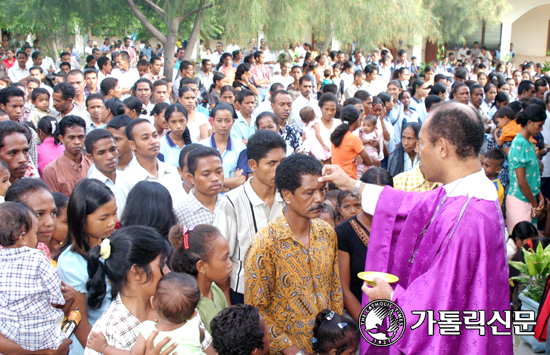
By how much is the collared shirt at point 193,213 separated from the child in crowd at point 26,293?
44.9 inches

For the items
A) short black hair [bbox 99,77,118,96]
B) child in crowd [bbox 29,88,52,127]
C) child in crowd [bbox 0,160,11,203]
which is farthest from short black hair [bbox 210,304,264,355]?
short black hair [bbox 99,77,118,96]

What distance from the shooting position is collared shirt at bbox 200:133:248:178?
5125 mm

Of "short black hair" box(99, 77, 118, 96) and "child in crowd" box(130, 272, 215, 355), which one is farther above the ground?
"short black hair" box(99, 77, 118, 96)

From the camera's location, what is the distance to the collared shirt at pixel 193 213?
3.62 metres

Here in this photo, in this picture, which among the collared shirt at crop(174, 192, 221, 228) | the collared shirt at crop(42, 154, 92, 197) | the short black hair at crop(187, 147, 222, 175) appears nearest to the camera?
the collared shirt at crop(174, 192, 221, 228)

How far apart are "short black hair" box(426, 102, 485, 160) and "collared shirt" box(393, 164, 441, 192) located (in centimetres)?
174

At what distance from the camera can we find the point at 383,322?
2713 mm

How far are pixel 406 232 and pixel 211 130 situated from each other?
443 centimetres

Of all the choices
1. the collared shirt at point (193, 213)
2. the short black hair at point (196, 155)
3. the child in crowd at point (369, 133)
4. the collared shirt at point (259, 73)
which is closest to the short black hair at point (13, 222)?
the collared shirt at point (193, 213)

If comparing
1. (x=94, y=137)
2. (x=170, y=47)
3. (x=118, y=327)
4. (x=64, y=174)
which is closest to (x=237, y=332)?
(x=118, y=327)

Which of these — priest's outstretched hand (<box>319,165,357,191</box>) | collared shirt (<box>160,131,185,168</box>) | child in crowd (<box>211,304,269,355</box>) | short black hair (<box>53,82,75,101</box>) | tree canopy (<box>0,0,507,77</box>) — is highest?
tree canopy (<box>0,0,507,77</box>)

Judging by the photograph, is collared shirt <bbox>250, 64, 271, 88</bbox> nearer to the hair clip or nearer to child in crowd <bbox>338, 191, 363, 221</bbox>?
child in crowd <bbox>338, 191, 363, 221</bbox>

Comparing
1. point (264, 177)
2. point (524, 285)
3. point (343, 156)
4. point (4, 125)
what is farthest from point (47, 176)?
point (524, 285)

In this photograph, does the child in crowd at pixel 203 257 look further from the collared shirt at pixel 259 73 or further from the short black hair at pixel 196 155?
the collared shirt at pixel 259 73
